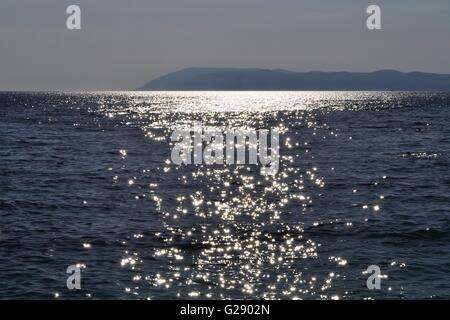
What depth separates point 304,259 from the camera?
23.1 metres

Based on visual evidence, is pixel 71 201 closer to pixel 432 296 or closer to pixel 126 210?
pixel 126 210

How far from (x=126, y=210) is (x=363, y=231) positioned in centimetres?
1290

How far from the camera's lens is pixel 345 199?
120ft

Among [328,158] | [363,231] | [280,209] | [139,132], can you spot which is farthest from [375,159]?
[139,132]

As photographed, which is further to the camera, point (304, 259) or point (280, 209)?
point (280, 209)

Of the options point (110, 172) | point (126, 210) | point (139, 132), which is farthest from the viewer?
point (139, 132)

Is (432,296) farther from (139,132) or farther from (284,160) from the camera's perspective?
(139,132)

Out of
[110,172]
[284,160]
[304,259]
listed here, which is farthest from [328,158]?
[304,259]

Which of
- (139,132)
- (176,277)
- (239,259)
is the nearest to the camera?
(176,277)

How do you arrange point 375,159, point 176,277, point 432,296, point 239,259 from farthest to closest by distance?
1. point 375,159
2. point 239,259
3. point 176,277
4. point 432,296

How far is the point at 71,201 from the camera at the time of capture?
115ft

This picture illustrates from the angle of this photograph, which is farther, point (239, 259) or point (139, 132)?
point (139, 132)

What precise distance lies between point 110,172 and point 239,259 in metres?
27.9

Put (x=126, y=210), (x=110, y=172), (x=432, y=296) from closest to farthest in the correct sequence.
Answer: (x=432, y=296)
(x=126, y=210)
(x=110, y=172)
